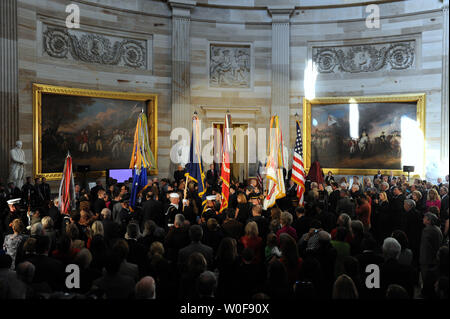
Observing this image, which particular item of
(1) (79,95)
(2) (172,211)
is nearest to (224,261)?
(2) (172,211)

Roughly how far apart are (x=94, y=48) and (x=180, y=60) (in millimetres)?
3984

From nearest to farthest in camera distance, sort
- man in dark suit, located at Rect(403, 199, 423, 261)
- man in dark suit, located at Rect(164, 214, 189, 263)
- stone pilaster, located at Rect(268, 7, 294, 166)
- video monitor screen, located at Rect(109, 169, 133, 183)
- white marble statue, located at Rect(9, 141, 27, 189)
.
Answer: man in dark suit, located at Rect(164, 214, 189, 263) → man in dark suit, located at Rect(403, 199, 423, 261) → white marble statue, located at Rect(9, 141, 27, 189) → video monitor screen, located at Rect(109, 169, 133, 183) → stone pilaster, located at Rect(268, 7, 294, 166)

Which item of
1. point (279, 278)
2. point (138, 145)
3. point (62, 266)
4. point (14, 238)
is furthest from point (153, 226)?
point (138, 145)

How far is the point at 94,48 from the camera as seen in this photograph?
18281 millimetres

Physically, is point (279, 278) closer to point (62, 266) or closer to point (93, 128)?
point (62, 266)

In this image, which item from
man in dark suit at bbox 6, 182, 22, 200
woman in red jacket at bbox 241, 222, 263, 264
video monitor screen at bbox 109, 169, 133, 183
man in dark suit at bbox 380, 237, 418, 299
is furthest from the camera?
video monitor screen at bbox 109, 169, 133, 183

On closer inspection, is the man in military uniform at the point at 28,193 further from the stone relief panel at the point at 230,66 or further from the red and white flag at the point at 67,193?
the stone relief panel at the point at 230,66

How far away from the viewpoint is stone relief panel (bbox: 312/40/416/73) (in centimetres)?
1961

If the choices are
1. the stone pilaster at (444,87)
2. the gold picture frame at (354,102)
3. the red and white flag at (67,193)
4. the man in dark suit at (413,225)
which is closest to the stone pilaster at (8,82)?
the red and white flag at (67,193)

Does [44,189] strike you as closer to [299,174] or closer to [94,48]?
[94,48]

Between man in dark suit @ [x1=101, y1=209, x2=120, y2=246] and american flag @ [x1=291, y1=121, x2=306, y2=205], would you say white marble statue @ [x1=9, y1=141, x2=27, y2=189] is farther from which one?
american flag @ [x1=291, y1=121, x2=306, y2=205]

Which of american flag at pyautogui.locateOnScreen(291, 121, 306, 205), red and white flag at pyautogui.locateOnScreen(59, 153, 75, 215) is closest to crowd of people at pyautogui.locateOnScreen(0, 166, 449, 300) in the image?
red and white flag at pyautogui.locateOnScreen(59, 153, 75, 215)

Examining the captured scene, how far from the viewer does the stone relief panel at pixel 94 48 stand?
55.8 ft

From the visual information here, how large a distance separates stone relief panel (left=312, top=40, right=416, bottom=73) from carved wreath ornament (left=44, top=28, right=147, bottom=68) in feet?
28.7
